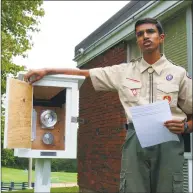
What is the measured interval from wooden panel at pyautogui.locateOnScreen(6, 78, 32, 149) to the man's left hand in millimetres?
732

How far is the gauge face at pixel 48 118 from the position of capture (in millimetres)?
2418

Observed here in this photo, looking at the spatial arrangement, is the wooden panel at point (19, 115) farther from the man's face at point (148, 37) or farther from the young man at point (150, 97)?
the man's face at point (148, 37)

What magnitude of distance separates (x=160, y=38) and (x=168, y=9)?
9.01 feet

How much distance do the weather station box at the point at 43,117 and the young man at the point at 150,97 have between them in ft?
0.23

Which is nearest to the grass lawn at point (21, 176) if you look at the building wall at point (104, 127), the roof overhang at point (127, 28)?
the building wall at point (104, 127)

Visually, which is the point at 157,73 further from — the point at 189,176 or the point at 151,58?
the point at 189,176

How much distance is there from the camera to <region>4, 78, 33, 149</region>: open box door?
2.13m

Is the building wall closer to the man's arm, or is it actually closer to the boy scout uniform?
the boy scout uniform

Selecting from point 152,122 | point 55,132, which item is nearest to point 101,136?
point 55,132

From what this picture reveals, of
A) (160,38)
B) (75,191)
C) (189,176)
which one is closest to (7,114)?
(160,38)

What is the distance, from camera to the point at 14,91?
214 centimetres

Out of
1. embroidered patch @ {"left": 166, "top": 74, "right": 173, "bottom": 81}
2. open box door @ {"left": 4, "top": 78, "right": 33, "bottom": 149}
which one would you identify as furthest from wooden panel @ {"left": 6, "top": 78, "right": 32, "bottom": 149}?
embroidered patch @ {"left": 166, "top": 74, "right": 173, "bottom": 81}

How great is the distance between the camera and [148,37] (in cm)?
216

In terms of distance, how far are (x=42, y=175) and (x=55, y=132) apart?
0.98 ft
